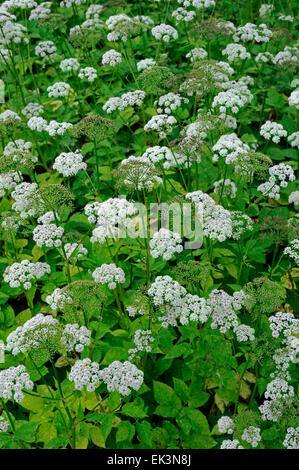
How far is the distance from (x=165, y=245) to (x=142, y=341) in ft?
3.29

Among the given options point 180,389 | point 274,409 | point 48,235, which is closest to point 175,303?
point 180,389

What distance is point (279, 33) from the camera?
769 cm

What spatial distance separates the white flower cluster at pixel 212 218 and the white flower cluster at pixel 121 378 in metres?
1.65

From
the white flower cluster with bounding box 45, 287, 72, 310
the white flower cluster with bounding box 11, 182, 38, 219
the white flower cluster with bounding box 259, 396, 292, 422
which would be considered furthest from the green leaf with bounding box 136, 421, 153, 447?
the white flower cluster with bounding box 11, 182, 38, 219

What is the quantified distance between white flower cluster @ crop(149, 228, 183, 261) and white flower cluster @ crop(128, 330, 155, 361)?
2.57 ft

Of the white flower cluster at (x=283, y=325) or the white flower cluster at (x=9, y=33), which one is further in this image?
the white flower cluster at (x=9, y=33)

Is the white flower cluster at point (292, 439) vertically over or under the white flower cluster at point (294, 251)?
under

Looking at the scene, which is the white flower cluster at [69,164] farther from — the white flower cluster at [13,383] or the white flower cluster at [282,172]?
the white flower cluster at [13,383]

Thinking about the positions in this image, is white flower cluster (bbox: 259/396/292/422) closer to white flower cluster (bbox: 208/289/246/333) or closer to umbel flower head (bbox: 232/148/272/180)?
white flower cluster (bbox: 208/289/246/333)

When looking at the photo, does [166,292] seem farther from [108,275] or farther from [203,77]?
[203,77]

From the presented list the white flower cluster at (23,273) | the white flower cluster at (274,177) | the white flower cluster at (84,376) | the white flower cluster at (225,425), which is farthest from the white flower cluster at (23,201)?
the white flower cluster at (225,425)

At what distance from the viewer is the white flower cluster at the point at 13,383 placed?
12.5 ft

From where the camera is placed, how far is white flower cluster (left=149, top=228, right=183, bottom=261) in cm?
465

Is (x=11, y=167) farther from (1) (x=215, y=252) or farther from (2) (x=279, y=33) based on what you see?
(2) (x=279, y=33)
